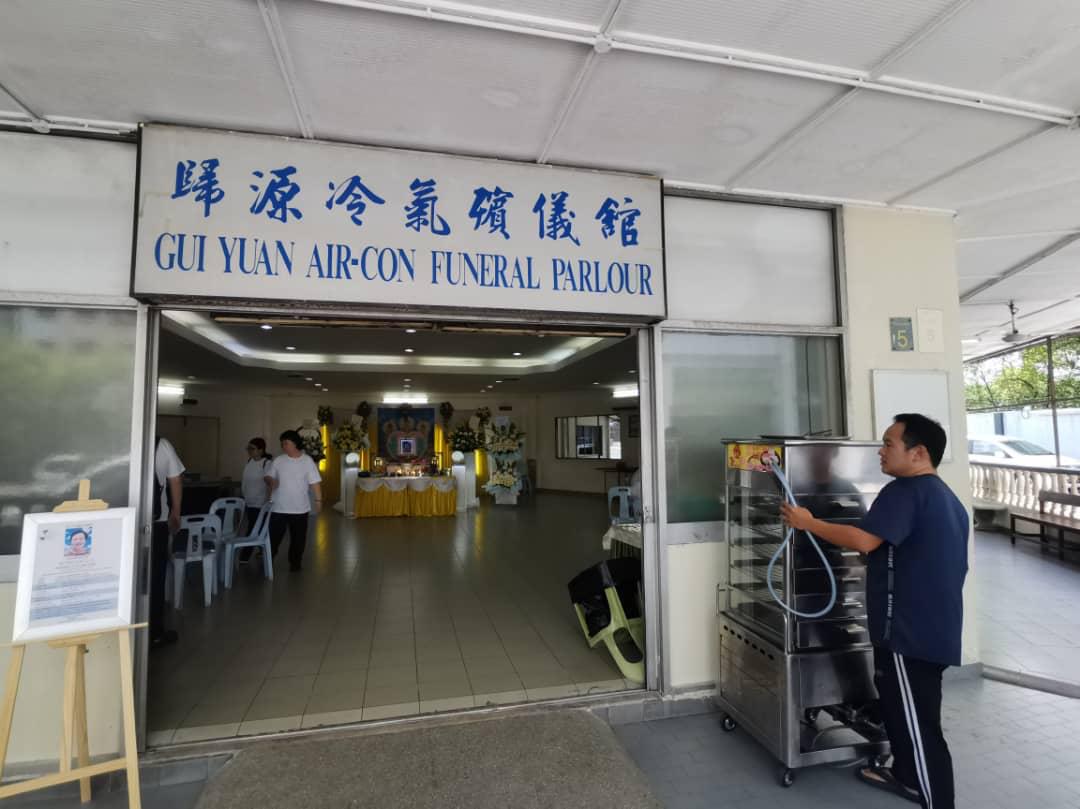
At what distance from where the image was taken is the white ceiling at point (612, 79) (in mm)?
1853

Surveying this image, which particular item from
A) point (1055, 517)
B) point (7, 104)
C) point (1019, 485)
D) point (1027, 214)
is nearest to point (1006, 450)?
point (1019, 485)

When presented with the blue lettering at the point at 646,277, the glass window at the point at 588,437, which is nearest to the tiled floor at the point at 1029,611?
the blue lettering at the point at 646,277

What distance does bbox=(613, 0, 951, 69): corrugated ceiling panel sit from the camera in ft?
5.96

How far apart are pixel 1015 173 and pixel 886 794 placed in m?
3.17

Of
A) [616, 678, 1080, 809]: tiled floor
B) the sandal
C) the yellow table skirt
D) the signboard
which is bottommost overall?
[616, 678, 1080, 809]: tiled floor

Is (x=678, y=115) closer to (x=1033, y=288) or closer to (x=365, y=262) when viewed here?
(x=365, y=262)

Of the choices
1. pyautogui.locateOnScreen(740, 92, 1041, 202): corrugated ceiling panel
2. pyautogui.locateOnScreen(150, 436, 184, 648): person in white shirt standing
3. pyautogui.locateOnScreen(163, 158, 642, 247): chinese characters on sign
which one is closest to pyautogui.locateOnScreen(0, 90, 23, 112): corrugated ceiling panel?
pyautogui.locateOnScreen(163, 158, 642, 247): chinese characters on sign

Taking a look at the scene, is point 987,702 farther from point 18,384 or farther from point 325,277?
point 18,384

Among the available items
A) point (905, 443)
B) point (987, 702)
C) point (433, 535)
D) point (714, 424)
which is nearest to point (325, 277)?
point (714, 424)

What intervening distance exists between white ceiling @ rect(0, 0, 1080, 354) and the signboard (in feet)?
2.67

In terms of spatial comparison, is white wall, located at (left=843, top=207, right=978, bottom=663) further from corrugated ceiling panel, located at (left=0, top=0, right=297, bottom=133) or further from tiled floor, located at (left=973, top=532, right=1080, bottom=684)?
corrugated ceiling panel, located at (left=0, top=0, right=297, bottom=133)

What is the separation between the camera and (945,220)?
3516 millimetres

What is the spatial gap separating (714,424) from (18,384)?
337 centimetres

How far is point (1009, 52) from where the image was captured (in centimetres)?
203
